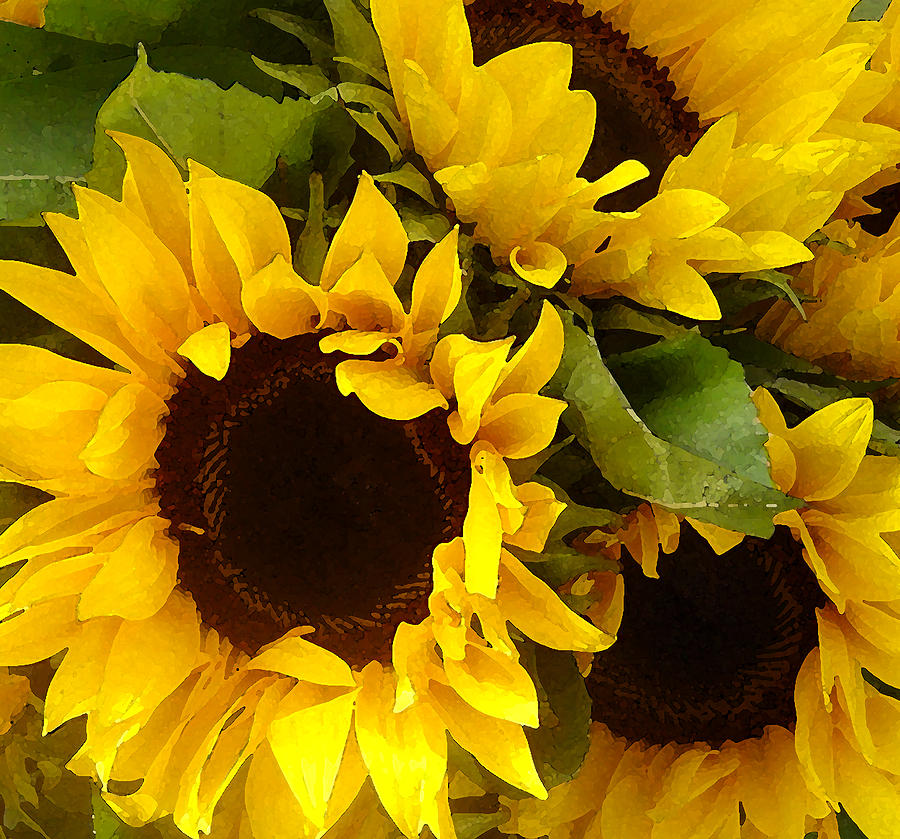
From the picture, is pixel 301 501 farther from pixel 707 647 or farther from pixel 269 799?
pixel 707 647

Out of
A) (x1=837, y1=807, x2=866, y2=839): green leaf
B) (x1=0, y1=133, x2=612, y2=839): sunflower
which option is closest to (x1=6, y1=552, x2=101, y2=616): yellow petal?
(x1=0, y1=133, x2=612, y2=839): sunflower

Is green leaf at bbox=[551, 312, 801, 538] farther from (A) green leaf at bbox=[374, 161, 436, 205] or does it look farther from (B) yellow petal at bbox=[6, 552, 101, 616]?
(B) yellow petal at bbox=[6, 552, 101, 616]

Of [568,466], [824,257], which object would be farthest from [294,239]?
[824,257]

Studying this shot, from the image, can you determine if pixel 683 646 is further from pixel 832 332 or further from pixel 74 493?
pixel 74 493

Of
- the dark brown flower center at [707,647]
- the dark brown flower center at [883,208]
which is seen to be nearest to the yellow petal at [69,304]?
the dark brown flower center at [707,647]

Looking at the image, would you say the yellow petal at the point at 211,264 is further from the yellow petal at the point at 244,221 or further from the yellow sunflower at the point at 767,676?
the yellow sunflower at the point at 767,676

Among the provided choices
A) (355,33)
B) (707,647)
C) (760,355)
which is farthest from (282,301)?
(707,647)
